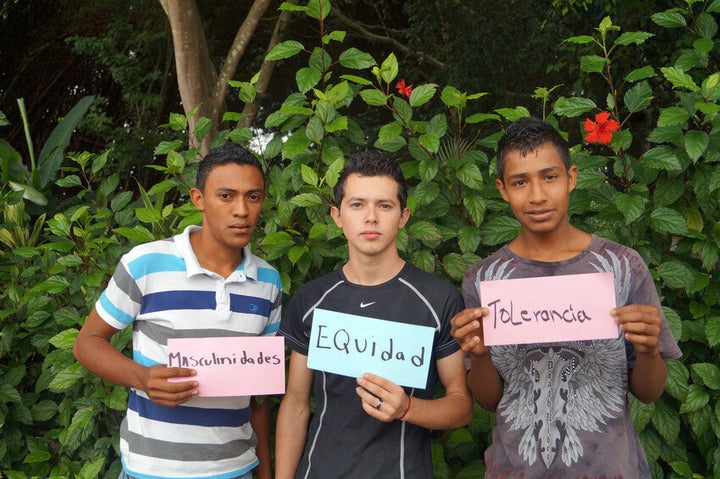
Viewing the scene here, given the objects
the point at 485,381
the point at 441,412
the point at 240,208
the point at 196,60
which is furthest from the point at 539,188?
the point at 196,60

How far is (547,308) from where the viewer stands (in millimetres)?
1640

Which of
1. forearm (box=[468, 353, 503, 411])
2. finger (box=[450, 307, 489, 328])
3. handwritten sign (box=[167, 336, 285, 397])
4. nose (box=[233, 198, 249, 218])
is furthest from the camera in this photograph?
nose (box=[233, 198, 249, 218])

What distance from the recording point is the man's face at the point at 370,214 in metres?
1.77

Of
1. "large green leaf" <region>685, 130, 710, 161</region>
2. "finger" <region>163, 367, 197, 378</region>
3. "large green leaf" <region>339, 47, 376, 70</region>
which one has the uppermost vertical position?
"large green leaf" <region>339, 47, 376, 70</region>

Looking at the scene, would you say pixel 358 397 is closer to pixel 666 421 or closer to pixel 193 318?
pixel 193 318

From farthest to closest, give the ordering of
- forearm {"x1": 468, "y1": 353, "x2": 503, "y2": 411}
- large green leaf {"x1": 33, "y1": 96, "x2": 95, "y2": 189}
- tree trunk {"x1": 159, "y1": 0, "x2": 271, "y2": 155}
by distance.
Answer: tree trunk {"x1": 159, "y1": 0, "x2": 271, "y2": 155} < large green leaf {"x1": 33, "y1": 96, "x2": 95, "y2": 189} < forearm {"x1": 468, "y1": 353, "x2": 503, "y2": 411}

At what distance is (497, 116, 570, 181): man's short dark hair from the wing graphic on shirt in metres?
0.32

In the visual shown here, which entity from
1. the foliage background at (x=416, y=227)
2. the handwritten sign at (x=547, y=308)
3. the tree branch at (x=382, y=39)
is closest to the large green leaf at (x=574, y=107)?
the foliage background at (x=416, y=227)

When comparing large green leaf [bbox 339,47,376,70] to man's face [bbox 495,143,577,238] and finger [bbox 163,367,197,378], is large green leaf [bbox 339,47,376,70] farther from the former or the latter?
finger [bbox 163,367,197,378]

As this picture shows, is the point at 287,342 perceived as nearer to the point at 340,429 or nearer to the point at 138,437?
the point at 340,429

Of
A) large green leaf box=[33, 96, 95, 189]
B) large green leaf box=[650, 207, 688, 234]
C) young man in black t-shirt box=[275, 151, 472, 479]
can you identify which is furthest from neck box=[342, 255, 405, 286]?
large green leaf box=[33, 96, 95, 189]

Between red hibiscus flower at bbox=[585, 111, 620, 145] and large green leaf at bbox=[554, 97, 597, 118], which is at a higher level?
large green leaf at bbox=[554, 97, 597, 118]

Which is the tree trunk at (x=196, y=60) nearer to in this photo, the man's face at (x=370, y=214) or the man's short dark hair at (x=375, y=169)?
the man's short dark hair at (x=375, y=169)

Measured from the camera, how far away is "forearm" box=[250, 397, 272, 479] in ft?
6.89
